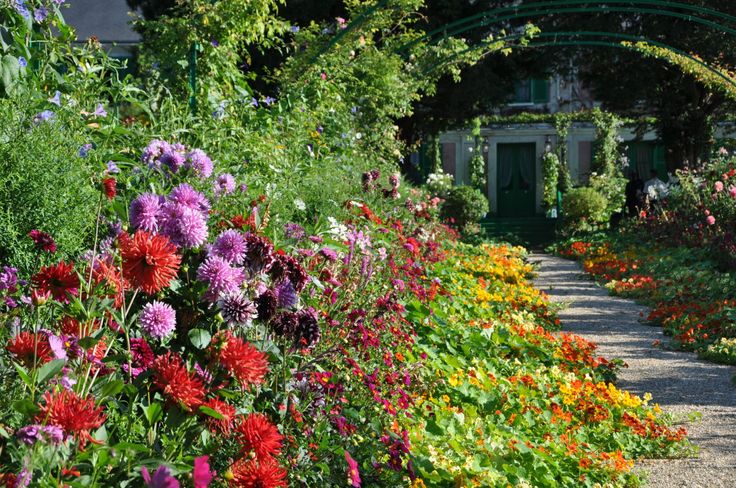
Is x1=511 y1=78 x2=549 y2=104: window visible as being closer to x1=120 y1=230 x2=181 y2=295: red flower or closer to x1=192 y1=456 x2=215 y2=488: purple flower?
x1=120 y1=230 x2=181 y2=295: red flower

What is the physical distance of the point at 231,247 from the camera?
2.29 metres

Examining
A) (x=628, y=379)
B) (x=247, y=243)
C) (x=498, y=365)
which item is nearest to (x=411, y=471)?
(x=247, y=243)

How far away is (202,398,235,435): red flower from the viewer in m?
1.99

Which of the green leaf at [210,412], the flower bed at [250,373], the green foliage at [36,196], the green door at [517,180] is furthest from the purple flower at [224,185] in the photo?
the green door at [517,180]

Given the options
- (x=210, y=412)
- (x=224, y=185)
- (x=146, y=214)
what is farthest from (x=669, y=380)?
(x=210, y=412)

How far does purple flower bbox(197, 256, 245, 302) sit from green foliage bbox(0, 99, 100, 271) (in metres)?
1.16

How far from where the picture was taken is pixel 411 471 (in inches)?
115

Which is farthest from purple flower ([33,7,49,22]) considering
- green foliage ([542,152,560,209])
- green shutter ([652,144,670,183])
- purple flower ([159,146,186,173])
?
A: green shutter ([652,144,670,183])

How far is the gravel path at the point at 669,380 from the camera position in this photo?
4.29 metres

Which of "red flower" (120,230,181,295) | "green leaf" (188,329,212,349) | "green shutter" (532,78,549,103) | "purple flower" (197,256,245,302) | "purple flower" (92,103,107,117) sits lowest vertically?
"green leaf" (188,329,212,349)

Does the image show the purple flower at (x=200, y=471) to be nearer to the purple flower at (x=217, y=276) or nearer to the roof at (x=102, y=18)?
the purple flower at (x=217, y=276)

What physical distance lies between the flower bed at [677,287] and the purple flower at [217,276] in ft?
18.8

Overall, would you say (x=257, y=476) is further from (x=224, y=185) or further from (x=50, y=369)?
(x=224, y=185)

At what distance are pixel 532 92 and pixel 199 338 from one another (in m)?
28.4
